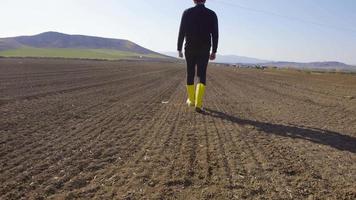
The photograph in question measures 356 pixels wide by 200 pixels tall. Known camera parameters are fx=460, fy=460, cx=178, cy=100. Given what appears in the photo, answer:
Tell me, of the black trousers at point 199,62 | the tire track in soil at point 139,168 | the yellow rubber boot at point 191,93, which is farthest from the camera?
the yellow rubber boot at point 191,93

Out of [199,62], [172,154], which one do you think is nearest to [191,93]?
[199,62]

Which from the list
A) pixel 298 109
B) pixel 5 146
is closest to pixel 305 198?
pixel 5 146

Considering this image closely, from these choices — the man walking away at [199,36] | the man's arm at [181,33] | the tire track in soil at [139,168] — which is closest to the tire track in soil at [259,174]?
the tire track in soil at [139,168]

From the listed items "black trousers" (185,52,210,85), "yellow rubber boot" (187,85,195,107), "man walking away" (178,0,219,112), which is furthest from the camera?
"yellow rubber boot" (187,85,195,107)

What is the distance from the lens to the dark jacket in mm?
8648

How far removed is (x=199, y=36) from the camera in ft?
28.8

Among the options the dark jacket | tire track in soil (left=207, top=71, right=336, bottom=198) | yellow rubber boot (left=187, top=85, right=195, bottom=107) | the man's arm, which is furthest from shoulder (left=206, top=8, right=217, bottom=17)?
tire track in soil (left=207, top=71, right=336, bottom=198)

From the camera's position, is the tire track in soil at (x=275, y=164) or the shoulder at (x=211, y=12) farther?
the shoulder at (x=211, y=12)

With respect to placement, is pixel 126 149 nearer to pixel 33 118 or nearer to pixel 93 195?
pixel 93 195

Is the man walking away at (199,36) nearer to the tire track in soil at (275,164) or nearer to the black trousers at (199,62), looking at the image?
the black trousers at (199,62)

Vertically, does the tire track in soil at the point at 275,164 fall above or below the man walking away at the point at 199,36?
below

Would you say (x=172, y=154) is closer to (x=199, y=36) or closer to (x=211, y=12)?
(x=199, y=36)

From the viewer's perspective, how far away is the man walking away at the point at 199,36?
28.3 ft

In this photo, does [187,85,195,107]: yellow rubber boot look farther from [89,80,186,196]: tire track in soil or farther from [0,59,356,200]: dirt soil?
[89,80,186,196]: tire track in soil
